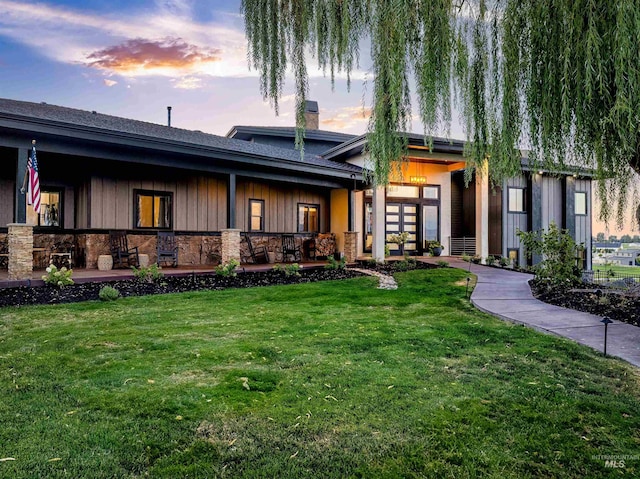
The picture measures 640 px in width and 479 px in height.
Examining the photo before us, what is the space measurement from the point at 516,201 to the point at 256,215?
33.5ft

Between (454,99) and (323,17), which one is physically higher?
(323,17)

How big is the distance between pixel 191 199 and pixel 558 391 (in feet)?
36.9

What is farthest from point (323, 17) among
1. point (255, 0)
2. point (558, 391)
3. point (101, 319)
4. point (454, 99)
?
point (101, 319)

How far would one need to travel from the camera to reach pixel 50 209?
34.6 feet

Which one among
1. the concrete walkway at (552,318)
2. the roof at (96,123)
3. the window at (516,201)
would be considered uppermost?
the roof at (96,123)

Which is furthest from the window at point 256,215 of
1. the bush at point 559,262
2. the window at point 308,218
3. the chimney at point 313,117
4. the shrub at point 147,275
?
the bush at point 559,262

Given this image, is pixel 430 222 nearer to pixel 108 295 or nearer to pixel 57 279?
pixel 108 295

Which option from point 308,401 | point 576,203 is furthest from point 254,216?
point 576,203

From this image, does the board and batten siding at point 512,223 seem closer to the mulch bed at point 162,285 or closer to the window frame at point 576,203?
the window frame at point 576,203

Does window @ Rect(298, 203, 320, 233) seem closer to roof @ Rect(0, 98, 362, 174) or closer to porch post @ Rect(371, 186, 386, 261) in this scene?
roof @ Rect(0, 98, 362, 174)

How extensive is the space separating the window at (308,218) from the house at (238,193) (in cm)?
4

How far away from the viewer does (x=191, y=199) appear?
12.3 meters

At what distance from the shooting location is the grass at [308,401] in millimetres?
2055

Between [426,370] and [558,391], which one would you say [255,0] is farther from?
[558,391]
